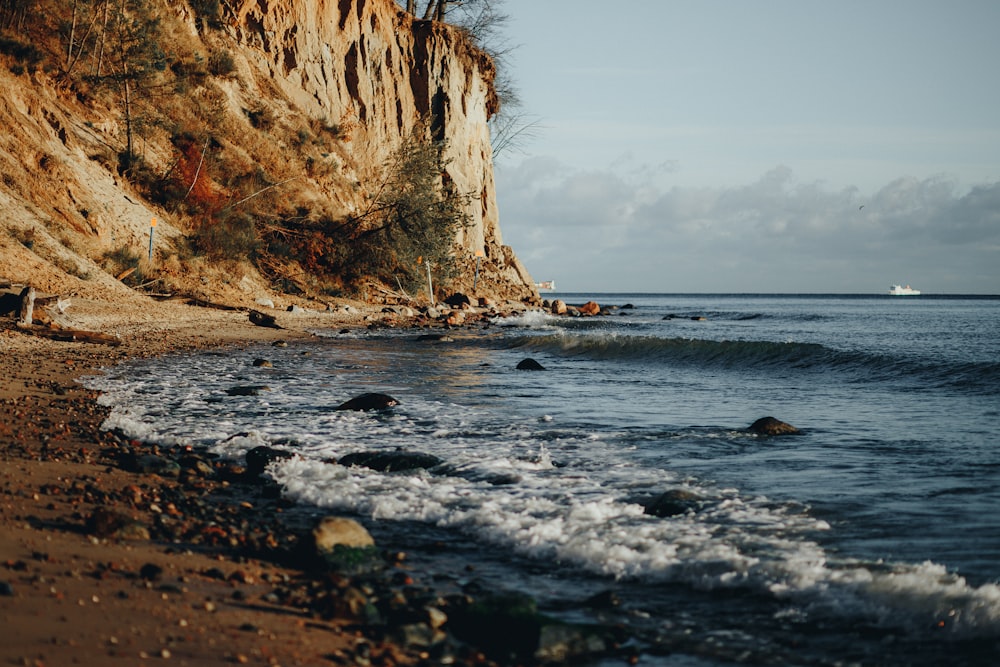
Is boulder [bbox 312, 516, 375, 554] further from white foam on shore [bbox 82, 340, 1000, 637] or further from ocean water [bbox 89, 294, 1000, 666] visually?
white foam on shore [bbox 82, 340, 1000, 637]

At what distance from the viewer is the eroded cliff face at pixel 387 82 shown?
38031 millimetres

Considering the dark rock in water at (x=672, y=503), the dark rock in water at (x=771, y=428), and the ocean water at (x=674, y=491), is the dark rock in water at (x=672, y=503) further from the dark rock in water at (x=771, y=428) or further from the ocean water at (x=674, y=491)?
the dark rock in water at (x=771, y=428)

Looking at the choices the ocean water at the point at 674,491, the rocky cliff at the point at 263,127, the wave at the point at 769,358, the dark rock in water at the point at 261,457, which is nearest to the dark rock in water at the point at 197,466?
the dark rock in water at the point at 261,457

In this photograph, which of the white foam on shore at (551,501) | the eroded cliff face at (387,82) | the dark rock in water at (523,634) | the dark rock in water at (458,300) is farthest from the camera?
the dark rock in water at (458,300)

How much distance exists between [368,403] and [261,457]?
359 cm

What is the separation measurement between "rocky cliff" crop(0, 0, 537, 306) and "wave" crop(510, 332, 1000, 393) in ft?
39.8

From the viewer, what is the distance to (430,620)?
139 inches

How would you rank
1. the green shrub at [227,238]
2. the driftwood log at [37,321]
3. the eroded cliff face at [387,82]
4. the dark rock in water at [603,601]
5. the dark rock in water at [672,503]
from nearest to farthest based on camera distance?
the dark rock in water at [603,601], the dark rock in water at [672,503], the driftwood log at [37,321], the green shrub at [227,238], the eroded cliff face at [387,82]

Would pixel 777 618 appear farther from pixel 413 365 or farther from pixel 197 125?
pixel 197 125

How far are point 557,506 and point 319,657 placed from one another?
2.85 meters

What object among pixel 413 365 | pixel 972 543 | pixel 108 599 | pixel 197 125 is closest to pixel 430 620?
pixel 108 599

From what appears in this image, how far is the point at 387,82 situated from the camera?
43.8 metres

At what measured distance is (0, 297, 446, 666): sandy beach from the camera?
118 inches

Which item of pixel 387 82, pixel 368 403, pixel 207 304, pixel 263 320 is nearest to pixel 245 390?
pixel 368 403
